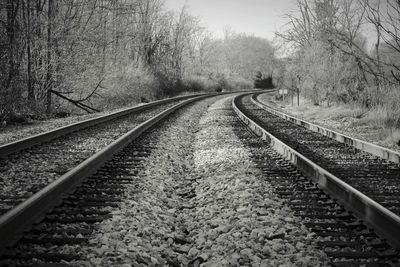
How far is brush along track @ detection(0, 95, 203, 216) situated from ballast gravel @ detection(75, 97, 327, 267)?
47.0 inches

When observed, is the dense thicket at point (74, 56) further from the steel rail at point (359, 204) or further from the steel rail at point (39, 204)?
the steel rail at point (359, 204)

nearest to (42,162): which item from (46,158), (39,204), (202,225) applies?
(46,158)

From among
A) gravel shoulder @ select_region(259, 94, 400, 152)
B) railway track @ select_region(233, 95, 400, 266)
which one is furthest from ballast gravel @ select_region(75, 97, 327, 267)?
gravel shoulder @ select_region(259, 94, 400, 152)

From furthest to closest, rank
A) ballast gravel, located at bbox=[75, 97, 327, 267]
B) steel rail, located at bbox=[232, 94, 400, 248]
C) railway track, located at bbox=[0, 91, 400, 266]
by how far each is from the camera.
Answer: steel rail, located at bbox=[232, 94, 400, 248]
ballast gravel, located at bbox=[75, 97, 327, 267]
railway track, located at bbox=[0, 91, 400, 266]

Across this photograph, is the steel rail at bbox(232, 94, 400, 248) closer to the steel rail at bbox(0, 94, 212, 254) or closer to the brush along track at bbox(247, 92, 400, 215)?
the brush along track at bbox(247, 92, 400, 215)

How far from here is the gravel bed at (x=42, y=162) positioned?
14.4ft

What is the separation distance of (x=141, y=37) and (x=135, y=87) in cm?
1095

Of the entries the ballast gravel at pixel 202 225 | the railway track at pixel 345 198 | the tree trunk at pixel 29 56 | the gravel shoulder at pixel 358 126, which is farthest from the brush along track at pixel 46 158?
the gravel shoulder at pixel 358 126

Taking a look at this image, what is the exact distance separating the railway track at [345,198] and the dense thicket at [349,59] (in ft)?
14.1

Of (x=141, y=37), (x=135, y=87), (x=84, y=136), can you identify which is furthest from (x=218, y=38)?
(x=84, y=136)

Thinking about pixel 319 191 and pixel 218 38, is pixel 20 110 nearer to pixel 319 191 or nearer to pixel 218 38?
pixel 319 191

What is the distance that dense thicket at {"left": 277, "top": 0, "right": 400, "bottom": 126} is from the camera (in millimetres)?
10406

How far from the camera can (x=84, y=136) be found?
29.2 feet

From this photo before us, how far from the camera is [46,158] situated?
6309mm
